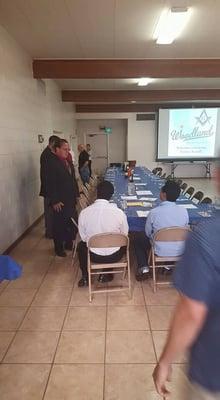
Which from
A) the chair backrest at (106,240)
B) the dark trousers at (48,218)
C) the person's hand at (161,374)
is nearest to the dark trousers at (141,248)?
the chair backrest at (106,240)

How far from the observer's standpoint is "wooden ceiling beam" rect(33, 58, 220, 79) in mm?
5312

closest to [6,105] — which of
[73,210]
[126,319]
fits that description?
[73,210]

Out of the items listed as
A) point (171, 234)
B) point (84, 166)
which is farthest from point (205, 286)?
point (84, 166)

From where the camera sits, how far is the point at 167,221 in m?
2.97

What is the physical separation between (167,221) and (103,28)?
2733 millimetres

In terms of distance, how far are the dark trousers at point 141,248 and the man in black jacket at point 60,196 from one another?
1.04 metres

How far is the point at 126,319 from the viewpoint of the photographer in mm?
2574

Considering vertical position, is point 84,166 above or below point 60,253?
above

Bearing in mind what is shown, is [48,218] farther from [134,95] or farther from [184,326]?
[134,95]

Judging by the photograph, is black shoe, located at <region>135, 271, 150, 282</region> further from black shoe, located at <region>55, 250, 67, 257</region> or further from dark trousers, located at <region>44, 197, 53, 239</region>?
dark trousers, located at <region>44, 197, 53, 239</region>

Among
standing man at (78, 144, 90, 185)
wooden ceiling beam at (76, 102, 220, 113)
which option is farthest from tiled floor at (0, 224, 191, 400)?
wooden ceiling beam at (76, 102, 220, 113)

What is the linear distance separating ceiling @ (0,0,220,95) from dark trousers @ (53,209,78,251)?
236 centimetres

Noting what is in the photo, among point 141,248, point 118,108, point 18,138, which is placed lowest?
point 141,248

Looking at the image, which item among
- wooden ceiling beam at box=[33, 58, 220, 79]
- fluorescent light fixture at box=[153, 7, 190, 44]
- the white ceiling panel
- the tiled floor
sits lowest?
the tiled floor
